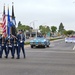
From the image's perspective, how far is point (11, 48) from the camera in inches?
843

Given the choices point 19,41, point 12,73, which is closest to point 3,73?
point 12,73

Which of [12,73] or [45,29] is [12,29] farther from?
[45,29]

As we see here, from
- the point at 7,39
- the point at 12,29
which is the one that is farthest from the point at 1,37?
the point at 12,29

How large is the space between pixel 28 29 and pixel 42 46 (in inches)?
5166

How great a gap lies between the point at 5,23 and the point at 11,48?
8.20m

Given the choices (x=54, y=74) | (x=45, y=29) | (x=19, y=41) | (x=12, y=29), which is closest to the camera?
(x=54, y=74)

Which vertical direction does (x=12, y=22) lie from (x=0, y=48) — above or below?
above

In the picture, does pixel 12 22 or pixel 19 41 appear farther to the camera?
pixel 12 22

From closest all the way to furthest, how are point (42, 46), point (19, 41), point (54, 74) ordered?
point (54, 74) < point (19, 41) < point (42, 46)

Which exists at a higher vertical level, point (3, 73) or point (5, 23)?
point (5, 23)

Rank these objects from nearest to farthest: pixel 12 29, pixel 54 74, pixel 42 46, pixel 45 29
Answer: pixel 54 74 < pixel 12 29 < pixel 42 46 < pixel 45 29

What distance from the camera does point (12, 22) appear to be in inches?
1043

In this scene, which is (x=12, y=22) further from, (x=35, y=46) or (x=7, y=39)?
(x=35, y=46)

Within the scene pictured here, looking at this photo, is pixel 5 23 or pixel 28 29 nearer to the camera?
pixel 5 23
